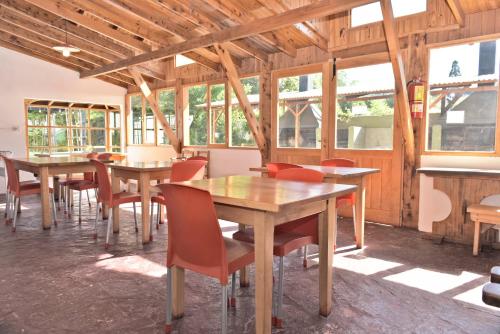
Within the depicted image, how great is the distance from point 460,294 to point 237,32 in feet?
13.0

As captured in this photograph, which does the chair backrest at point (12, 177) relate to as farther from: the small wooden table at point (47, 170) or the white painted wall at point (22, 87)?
the white painted wall at point (22, 87)

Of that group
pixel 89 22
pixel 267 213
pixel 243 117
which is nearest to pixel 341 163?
pixel 267 213

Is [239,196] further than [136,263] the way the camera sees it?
No

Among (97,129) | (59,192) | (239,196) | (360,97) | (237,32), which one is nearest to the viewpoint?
(239,196)

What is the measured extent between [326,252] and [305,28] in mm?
3793

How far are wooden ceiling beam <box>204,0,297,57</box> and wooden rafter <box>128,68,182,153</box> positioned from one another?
131 inches

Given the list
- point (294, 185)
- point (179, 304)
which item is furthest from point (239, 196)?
point (179, 304)

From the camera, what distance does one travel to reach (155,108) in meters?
8.24

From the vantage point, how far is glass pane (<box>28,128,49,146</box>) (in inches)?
344

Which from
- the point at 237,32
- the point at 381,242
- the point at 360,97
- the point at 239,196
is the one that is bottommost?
the point at 381,242

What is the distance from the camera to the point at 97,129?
10.0 metres

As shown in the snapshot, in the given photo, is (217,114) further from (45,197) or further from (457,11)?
(457,11)

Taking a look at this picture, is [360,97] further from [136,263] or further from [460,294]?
[136,263]

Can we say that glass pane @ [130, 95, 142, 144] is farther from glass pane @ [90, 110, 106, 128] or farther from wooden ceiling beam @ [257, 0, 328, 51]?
wooden ceiling beam @ [257, 0, 328, 51]
